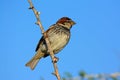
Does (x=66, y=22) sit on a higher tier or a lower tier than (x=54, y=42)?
higher

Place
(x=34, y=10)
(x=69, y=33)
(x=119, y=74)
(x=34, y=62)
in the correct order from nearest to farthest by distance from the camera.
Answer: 1. (x=119, y=74)
2. (x=34, y=10)
3. (x=34, y=62)
4. (x=69, y=33)

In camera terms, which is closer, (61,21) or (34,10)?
(34,10)

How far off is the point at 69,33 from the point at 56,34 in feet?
1.55

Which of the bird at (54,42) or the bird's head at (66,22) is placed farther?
the bird's head at (66,22)

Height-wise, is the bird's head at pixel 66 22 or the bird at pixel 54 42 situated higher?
the bird's head at pixel 66 22

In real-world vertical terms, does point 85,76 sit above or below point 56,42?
below

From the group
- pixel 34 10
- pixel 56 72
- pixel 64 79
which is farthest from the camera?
pixel 34 10

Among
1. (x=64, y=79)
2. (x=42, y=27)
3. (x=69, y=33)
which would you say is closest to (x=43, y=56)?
(x=69, y=33)

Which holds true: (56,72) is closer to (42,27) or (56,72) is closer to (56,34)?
(42,27)

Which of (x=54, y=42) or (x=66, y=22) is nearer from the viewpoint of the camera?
(x=54, y=42)

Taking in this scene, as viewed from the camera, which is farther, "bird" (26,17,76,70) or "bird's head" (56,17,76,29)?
"bird's head" (56,17,76,29)

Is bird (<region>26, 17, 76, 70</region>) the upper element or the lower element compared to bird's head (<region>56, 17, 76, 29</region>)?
lower

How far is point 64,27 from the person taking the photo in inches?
338

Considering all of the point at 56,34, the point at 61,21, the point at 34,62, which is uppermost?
the point at 61,21
